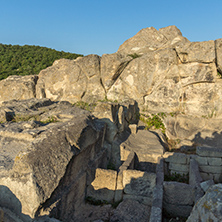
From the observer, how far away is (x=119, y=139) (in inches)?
284

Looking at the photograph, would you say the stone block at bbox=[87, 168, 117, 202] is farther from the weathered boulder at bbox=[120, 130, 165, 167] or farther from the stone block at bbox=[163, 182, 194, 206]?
the weathered boulder at bbox=[120, 130, 165, 167]

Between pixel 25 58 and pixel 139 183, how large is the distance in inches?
1045

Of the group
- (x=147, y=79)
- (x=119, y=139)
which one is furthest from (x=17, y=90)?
(x=119, y=139)

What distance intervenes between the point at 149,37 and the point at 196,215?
1486cm

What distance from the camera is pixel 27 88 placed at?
1330 cm

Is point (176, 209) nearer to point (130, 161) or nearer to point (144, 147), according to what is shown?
point (130, 161)

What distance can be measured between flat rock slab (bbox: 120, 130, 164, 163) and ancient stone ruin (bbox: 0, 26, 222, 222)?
0.04 metres

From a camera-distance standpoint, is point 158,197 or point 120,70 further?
point 120,70

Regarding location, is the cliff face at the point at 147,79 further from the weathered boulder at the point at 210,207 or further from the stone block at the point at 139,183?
the weathered boulder at the point at 210,207

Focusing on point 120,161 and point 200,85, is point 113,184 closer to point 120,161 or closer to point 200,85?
point 120,161

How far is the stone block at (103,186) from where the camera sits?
15.5 feet

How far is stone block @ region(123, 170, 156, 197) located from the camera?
4.55 m

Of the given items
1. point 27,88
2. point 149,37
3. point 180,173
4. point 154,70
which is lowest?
point 180,173

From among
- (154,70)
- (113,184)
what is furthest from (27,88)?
(113,184)
